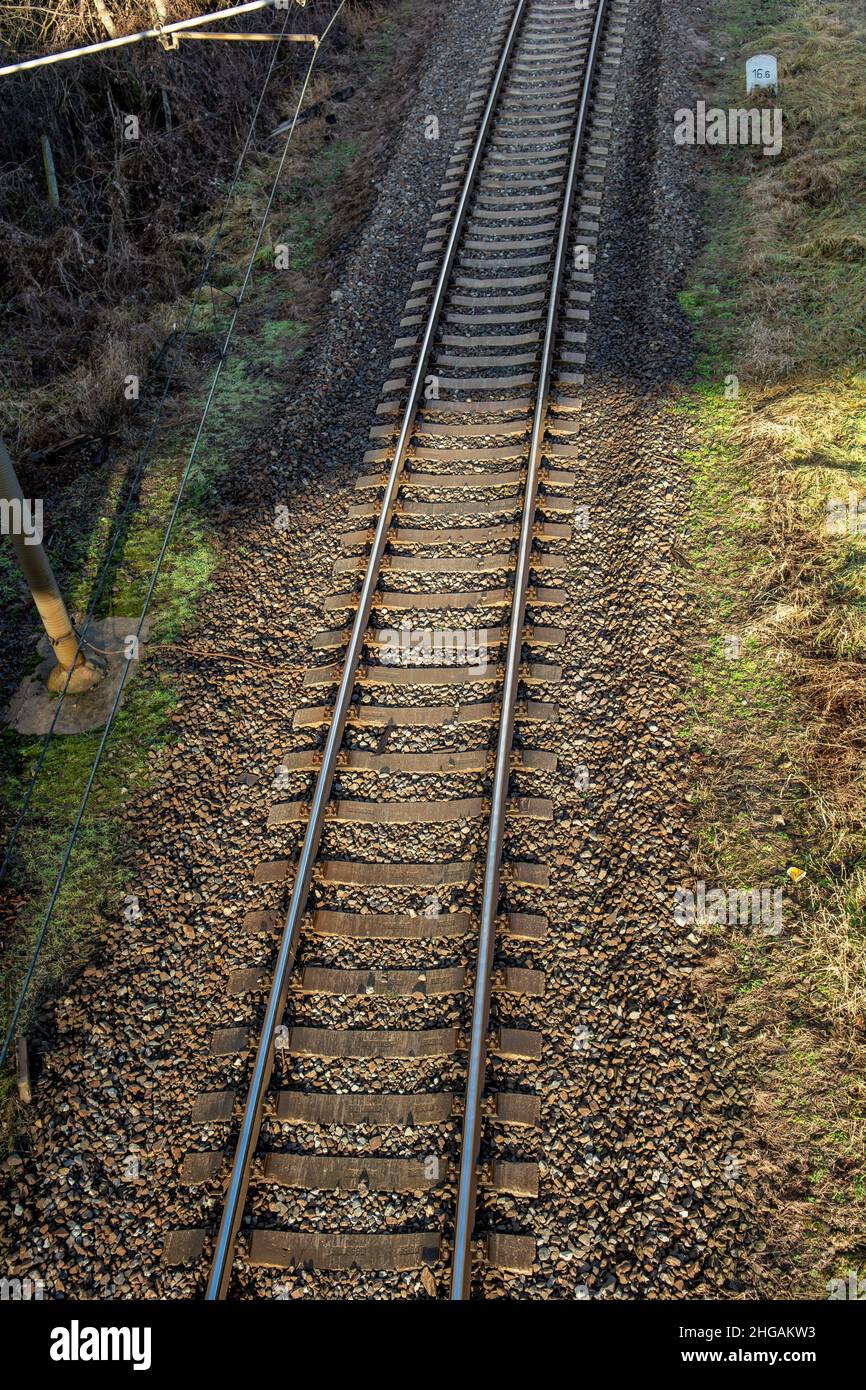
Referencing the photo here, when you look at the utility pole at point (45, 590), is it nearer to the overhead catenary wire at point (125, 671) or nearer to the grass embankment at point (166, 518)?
the overhead catenary wire at point (125, 671)

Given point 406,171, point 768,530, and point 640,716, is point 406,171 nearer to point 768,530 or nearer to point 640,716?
point 768,530

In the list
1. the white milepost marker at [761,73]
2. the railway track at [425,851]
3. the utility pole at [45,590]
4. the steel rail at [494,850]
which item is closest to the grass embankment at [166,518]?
the utility pole at [45,590]

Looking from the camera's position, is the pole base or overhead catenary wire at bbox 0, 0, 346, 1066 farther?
the pole base

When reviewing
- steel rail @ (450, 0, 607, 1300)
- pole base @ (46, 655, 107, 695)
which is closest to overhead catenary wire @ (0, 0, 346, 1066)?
pole base @ (46, 655, 107, 695)

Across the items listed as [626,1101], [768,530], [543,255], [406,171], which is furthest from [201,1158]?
[406,171]

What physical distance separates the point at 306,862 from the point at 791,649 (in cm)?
399

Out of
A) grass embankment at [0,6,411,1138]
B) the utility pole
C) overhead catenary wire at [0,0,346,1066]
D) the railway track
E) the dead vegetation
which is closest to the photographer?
the railway track

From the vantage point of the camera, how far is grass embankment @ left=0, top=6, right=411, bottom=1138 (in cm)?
648

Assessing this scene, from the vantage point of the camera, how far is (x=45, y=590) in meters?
7.31

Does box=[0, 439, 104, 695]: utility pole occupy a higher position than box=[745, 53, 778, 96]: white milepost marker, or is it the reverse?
box=[745, 53, 778, 96]: white milepost marker

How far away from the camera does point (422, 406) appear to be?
9445 mm

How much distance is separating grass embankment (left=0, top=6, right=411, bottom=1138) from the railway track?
47.3 inches

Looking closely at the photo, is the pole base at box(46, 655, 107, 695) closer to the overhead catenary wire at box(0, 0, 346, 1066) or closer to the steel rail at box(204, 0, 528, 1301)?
the overhead catenary wire at box(0, 0, 346, 1066)

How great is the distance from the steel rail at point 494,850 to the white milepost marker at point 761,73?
16.8 ft
